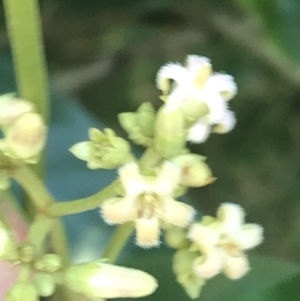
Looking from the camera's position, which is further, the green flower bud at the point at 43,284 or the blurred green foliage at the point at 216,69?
the blurred green foliage at the point at 216,69

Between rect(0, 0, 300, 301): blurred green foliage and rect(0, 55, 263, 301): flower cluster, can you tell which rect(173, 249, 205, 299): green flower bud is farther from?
rect(0, 0, 300, 301): blurred green foliage

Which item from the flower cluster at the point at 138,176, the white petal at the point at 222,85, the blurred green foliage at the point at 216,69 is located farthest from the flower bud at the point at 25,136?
the blurred green foliage at the point at 216,69

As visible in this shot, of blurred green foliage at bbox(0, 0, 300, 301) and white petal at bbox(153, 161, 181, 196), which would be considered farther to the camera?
blurred green foliage at bbox(0, 0, 300, 301)

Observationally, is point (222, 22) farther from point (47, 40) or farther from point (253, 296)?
point (253, 296)

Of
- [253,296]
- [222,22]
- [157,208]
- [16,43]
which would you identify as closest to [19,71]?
[16,43]

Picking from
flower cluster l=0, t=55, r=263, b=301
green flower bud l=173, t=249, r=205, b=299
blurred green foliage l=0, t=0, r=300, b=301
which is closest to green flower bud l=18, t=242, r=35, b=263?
flower cluster l=0, t=55, r=263, b=301

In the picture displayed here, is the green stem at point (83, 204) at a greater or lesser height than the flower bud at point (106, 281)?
greater

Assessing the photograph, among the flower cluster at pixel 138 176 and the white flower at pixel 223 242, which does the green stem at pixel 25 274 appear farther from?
the white flower at pixel 223 242

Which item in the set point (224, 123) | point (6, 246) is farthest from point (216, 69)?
point (6, 246)
